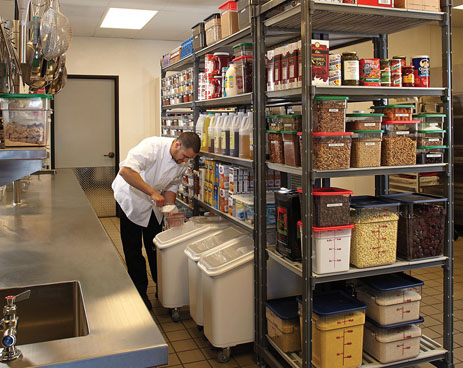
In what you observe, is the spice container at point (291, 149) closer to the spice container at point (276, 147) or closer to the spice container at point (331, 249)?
the spice container at point (276, 147)

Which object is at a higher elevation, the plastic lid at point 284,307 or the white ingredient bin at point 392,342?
the plastic lid at point 284,307

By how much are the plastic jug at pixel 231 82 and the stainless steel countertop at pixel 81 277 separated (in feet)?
4.36

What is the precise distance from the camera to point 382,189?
369cm

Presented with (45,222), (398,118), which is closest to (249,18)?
(398,118)

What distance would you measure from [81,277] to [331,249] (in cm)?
138

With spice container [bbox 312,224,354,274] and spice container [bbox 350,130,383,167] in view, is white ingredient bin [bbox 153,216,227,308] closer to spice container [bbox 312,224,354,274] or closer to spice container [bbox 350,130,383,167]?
spice container [bbox 312,224,354,274]

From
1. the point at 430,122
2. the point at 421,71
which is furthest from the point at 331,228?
the point at 421,71

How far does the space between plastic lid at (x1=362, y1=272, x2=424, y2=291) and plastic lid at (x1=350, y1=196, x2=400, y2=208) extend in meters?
0.48

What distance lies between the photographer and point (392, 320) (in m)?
3.04

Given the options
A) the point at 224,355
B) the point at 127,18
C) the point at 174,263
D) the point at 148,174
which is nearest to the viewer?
the point at 224,355

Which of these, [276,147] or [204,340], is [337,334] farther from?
[204,340]

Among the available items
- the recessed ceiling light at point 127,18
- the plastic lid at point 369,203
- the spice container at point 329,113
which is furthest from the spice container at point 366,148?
the recessed ceiling light at point 127,18

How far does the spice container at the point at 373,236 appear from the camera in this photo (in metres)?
2.92

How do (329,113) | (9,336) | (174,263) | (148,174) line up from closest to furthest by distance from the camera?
(9,336)
(329,113)
(174,263)
(148,174)
